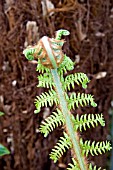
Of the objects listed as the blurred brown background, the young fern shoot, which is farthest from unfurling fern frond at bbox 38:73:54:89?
the blurred brown background

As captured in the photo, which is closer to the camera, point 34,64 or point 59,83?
point 59,83

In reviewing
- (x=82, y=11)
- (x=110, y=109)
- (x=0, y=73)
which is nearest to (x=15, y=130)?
(x=0, y=73)

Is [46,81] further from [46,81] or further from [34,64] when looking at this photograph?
[34,64]

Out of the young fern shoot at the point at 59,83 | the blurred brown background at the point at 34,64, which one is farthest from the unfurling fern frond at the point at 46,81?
the blurred brown background at the point at 34,64

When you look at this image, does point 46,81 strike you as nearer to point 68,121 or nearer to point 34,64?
point 68,121

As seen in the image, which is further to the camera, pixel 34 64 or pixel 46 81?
pixel 34 64

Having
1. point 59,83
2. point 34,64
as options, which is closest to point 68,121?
point 59,83

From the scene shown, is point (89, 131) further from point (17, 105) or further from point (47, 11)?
point (47, 11)

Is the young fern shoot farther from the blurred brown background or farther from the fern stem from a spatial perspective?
the blurred brown background
